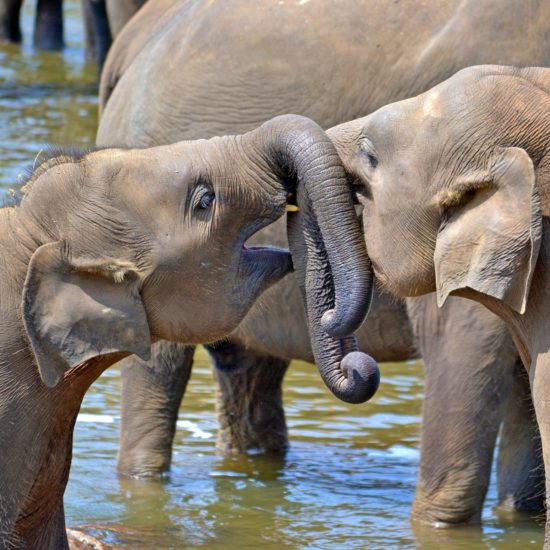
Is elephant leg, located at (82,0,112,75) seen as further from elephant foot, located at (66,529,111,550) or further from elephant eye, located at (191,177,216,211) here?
elephant eye, located at (191,177,216,211)

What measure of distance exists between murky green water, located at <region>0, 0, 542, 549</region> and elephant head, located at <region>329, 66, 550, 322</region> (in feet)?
5.52

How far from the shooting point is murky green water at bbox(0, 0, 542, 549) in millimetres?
6137

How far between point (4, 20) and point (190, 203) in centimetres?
1616

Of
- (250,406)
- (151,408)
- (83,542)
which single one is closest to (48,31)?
(250,406)

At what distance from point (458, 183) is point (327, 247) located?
380 millimetres

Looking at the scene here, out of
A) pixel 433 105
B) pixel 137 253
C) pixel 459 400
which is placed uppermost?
pixel 433 105

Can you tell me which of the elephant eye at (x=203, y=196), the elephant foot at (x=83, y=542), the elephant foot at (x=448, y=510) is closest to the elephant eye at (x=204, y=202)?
the elephant eye at (x=203, y=196)

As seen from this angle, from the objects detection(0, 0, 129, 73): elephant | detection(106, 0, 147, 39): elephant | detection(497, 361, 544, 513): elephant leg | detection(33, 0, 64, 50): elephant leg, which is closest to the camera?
detection(497, 361, 544, 513): elephant leg

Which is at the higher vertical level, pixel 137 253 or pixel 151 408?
pixel 137 253

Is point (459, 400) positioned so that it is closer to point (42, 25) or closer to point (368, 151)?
point (368, 151)

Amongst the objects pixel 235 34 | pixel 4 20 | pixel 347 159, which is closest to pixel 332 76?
pixel 235 34

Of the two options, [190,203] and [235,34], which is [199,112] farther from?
[190,203]

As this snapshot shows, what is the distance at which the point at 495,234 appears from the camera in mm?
4207

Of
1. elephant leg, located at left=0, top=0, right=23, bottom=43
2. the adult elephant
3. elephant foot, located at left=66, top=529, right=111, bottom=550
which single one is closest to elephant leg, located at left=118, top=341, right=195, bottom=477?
the adult elephant
